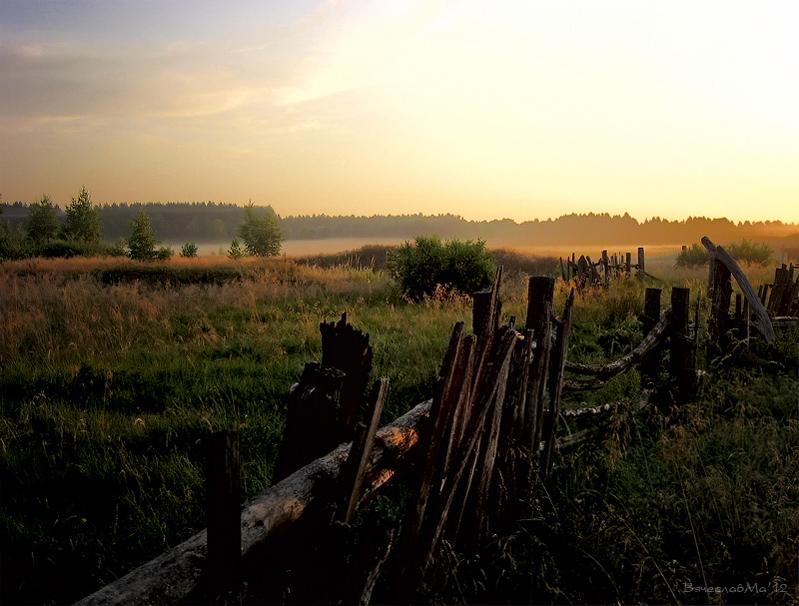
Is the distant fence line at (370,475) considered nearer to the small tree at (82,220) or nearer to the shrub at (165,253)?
the shrub at (165,253)

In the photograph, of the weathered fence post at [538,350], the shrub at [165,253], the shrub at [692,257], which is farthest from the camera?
the shrub at [165,253]

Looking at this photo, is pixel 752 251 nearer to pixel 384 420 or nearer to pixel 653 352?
pixel 653 352

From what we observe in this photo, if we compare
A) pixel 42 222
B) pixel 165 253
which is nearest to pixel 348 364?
pixel 165 253

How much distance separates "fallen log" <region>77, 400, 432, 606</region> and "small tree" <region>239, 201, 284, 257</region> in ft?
180

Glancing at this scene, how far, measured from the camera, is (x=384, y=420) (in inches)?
188

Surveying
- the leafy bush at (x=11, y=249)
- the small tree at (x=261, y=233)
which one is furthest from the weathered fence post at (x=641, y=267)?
the small tree at (x=261, y=233)

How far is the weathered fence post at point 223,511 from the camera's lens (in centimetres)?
146

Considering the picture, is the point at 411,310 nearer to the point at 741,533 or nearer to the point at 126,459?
the point at 126,459

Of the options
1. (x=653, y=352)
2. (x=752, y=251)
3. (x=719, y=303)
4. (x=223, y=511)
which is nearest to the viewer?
(x=223, y=511)

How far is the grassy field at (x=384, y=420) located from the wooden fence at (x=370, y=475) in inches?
11.0

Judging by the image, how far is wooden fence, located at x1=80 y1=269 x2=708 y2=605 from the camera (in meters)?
1.56

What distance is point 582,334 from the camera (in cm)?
783

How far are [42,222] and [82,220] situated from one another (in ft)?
12.2

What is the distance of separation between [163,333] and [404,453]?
6.72 m
